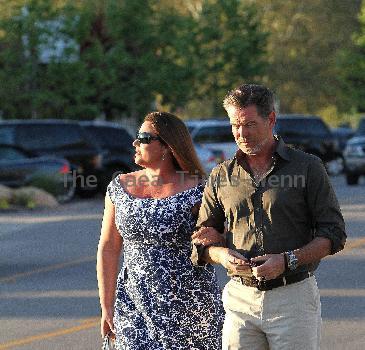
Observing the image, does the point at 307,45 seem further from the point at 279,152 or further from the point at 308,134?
the point at 279,152

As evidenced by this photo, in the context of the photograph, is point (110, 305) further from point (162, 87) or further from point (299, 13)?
point (299, 13)

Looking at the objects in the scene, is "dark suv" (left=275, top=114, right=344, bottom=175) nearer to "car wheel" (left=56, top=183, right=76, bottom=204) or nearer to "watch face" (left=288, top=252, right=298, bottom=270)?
"car wheel" (left=56, top=183, right=76, bottom=204)

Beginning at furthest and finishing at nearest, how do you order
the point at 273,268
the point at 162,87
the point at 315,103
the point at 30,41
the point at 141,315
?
the point at 315,103 → the point at 162,87 → the point at 30,41 → the point at 141,315 → the point at 273,268

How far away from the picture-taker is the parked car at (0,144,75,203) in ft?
91.4

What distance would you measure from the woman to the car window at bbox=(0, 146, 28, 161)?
2179 cm

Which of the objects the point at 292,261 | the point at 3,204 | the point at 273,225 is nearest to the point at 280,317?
the point at 292,261

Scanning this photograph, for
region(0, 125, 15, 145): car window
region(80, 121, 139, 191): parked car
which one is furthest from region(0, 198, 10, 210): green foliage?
region(80, 121, 139, 191): parked car

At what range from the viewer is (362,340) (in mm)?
10031

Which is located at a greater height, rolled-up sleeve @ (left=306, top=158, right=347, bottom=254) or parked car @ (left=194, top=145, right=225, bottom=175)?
rolled-up sleeve @ (left=306, top=158, right=347, bottom=254)

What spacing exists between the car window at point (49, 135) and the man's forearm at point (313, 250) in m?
24.4

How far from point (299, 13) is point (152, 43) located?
45524mm

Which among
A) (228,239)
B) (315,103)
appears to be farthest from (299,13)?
(228,239)

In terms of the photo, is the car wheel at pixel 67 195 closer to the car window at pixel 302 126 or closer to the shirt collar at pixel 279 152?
the car window at pixel 302 126

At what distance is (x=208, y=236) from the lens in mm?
5547
